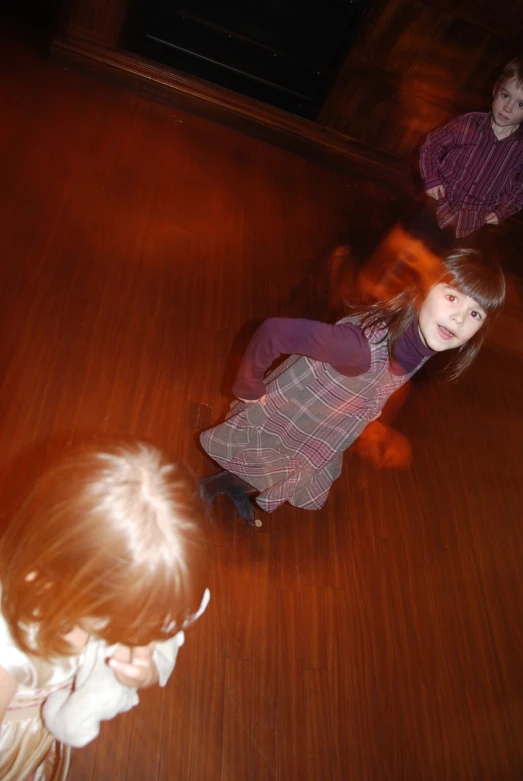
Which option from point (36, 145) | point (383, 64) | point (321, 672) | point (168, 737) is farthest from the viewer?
point (383, 64)

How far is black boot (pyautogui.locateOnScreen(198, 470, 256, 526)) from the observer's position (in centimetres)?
195

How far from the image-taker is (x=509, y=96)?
2.16 m

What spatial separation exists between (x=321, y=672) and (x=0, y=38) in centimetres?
370

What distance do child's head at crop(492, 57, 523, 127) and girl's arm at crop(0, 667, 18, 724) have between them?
2352mm

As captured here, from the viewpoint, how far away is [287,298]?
2805 millimetres

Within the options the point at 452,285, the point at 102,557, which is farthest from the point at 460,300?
the point at 102,557

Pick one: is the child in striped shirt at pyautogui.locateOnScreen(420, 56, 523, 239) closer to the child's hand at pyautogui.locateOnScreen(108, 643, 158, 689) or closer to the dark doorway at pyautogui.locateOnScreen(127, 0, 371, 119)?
the dark doorway at pyautogui.locateOnScreen(127, 0, 371, 119)

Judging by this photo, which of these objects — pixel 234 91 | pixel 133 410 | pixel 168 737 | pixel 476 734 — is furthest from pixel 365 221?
pixel 168 737

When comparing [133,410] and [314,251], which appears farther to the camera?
[314,251]

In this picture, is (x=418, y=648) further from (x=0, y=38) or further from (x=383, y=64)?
(x=0, y=38)

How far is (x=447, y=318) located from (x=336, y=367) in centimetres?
28

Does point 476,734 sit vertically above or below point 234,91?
below

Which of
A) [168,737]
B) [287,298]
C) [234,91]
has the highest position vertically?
[234,91]

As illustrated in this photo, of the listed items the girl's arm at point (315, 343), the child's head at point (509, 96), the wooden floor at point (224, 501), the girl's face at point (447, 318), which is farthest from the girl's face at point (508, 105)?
the girl's arm at point (315, 343)
